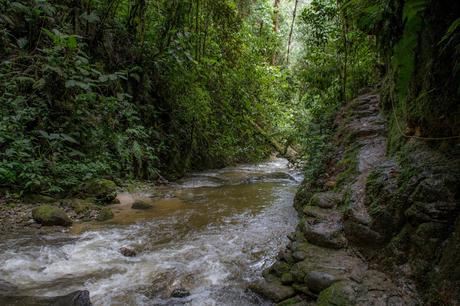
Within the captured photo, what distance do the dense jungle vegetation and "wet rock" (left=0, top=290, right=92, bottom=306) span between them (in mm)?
3135

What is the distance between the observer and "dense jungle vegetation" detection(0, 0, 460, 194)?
242 inches

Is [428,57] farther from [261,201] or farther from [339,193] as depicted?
[261,201]

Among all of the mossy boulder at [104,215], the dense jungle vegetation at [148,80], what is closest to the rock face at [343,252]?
the dense jungle vegetation at [148,80]

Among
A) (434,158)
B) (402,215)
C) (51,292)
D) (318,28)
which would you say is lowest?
(51,292)

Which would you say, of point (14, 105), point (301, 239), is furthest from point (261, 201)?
point (14, 105)

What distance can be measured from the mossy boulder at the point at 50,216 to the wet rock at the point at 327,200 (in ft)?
11.7

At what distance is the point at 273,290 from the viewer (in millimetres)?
3438

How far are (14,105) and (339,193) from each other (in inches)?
227

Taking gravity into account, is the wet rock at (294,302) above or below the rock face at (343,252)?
below

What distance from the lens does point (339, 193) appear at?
15.5 feet

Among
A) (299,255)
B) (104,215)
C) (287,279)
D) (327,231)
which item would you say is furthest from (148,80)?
(287,279)

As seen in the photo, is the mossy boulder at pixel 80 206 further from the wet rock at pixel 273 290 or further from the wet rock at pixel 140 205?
the wet rock at pixel 273 290

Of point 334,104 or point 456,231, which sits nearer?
point 456,231

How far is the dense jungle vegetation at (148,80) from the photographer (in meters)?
6.15
